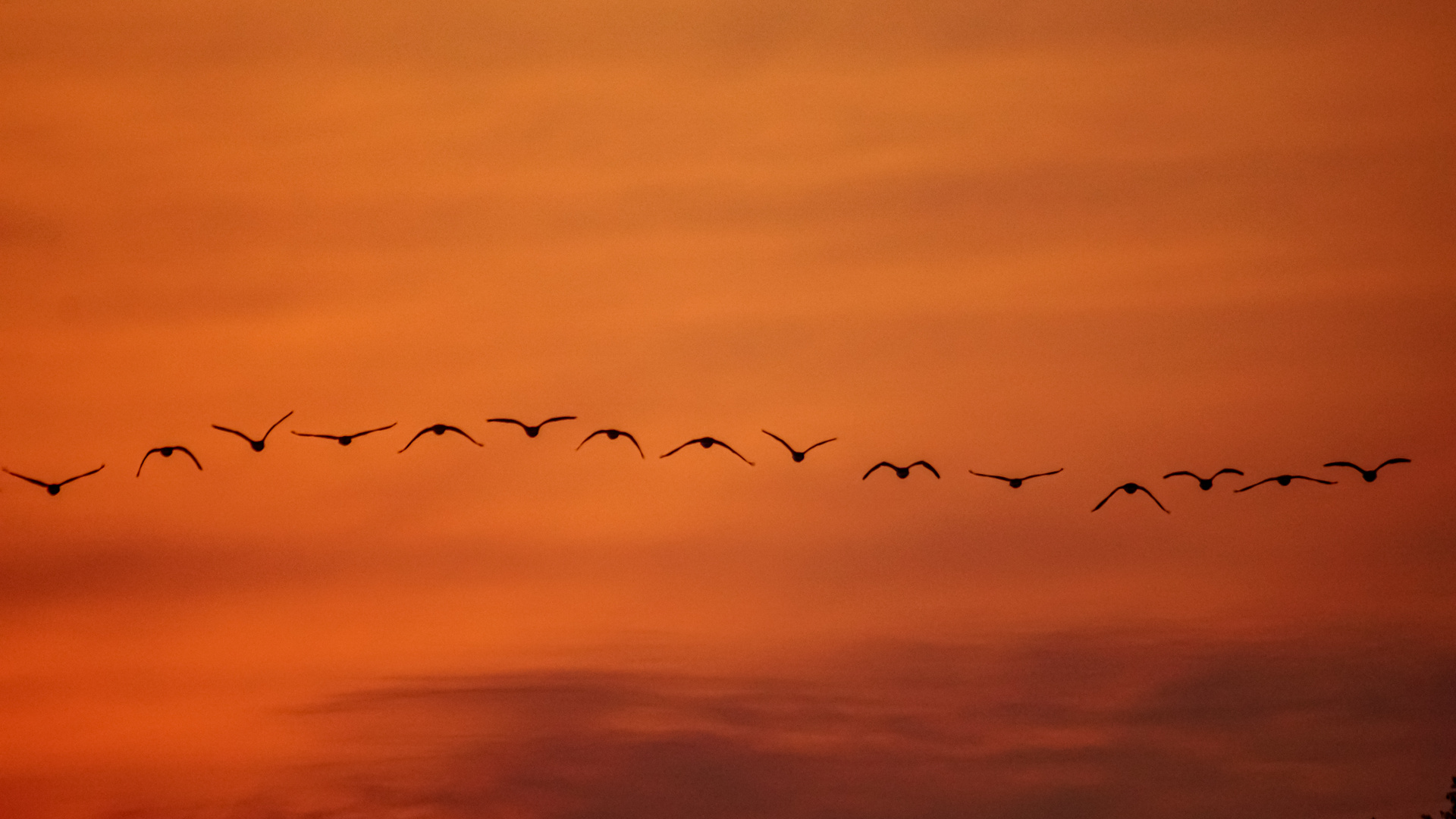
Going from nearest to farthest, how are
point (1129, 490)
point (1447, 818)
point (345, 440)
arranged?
point (345, 440) < point (1129, 490) < point (1447, 818)

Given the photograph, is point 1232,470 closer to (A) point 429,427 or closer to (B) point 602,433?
(B) point 602,433

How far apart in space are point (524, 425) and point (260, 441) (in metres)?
7.08

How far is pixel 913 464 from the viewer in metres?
59.9

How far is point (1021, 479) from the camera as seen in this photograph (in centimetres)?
6116

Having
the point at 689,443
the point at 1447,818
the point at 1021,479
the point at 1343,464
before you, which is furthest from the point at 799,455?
the point at 1447,818

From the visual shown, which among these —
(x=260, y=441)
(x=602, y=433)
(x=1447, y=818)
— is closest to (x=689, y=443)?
(x=602, y=433)

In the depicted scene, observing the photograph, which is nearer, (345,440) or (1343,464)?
(345,440)

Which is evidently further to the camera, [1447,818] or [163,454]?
[1447,818]

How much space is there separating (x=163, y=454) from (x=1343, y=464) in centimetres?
3197

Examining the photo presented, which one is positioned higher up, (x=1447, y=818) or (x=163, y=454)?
(x=163, y=454)

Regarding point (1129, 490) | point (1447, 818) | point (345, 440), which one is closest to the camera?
point (345, 440)

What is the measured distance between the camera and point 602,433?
5741 centimetres

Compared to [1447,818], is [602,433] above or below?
above

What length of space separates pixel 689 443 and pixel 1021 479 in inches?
371
